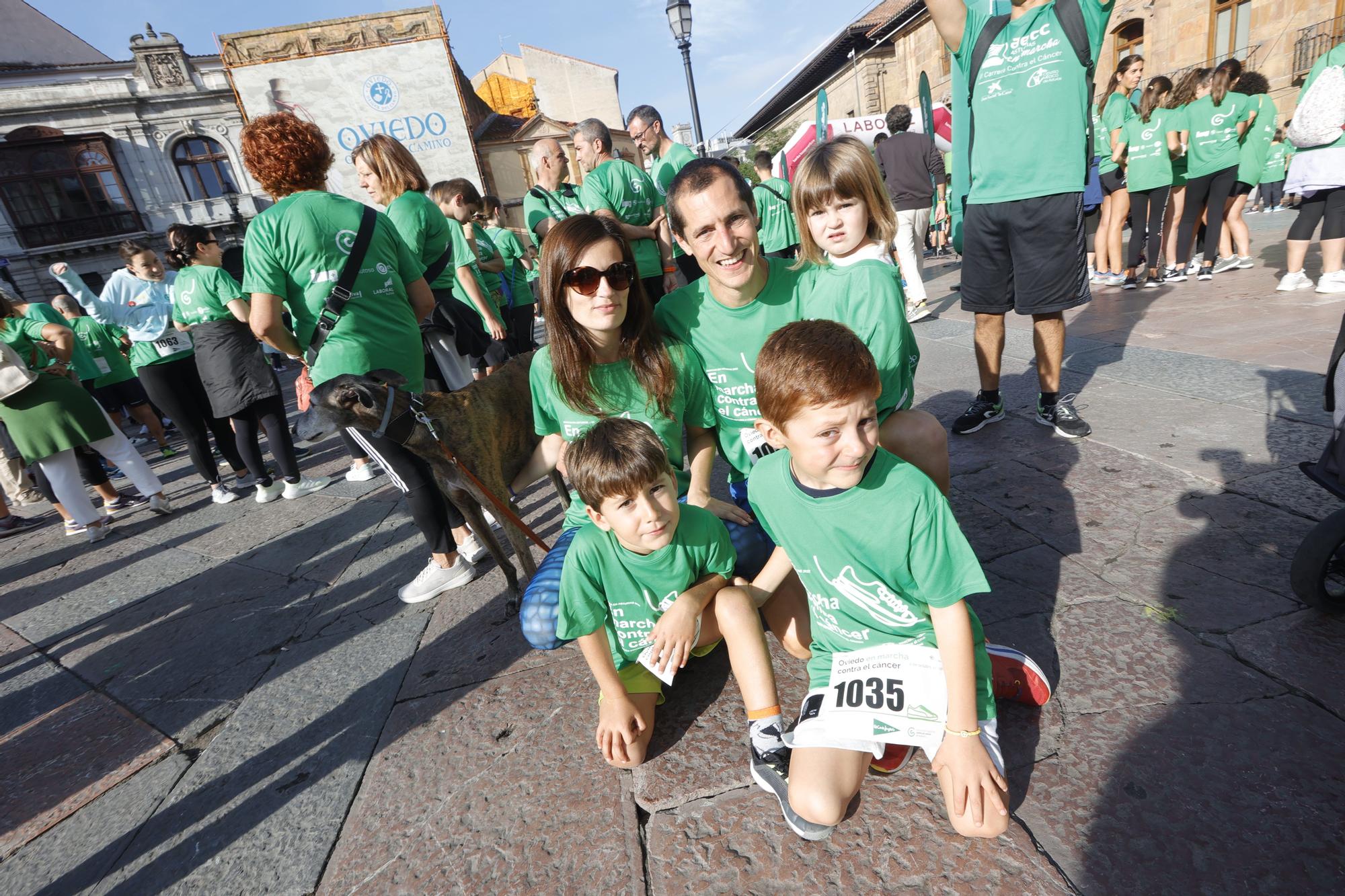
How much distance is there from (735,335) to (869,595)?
1051mm

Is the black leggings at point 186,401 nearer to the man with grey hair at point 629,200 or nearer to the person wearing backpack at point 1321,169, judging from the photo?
the man with grey hair at point 629,200

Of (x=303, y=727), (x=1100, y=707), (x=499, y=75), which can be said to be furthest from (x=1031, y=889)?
(x=499, y=75)

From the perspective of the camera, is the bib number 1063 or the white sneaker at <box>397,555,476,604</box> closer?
the bib number 1063

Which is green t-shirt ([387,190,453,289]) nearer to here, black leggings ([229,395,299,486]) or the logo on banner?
black leggings ([229,395,299,486])

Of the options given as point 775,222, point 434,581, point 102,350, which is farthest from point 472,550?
point 102,350

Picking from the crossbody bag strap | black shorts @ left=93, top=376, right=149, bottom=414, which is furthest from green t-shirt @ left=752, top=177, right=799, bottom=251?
black shorts @ left=93, top=376, right=149, bottom=414

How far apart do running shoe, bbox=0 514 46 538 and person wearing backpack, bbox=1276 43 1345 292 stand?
10468 millimetres

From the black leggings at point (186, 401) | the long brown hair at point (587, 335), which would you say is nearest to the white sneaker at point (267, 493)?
the black leggings at point (186, 401)

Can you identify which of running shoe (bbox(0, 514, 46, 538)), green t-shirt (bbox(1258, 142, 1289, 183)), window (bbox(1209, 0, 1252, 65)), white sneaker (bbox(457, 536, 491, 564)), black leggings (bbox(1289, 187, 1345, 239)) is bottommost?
white sneaker (bbox(457, 536, 491, 564))

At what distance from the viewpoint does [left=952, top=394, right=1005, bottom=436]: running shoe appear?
11.0 ft

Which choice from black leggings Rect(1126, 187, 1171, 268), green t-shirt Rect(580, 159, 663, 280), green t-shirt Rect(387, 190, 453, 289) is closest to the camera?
green t-shirt Rect(387, 190, 453, 289)

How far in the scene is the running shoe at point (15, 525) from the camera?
17.0 feet

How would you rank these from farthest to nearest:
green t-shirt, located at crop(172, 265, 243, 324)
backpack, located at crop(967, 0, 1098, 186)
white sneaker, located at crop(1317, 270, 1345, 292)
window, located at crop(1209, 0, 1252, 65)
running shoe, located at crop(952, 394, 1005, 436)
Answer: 1. window, located at crop(1209, 0, 1252, 65)
2. white sneaker, located at crop(1317, 270, 1345, 292)
3. green t-shirt, located at crop(172, 265, 243, 324)
4. running shoe, located at crop(952, 394, 1005, 436)
5. backpack, located at crop(967, 0, 1098, 186)

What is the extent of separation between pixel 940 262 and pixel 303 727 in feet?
40.1
